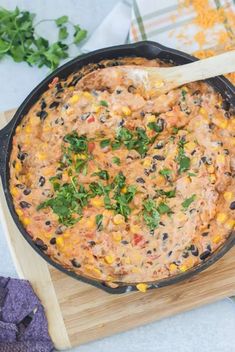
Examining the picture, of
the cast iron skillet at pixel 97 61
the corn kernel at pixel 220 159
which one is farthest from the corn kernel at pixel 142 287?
the corn kernel at pixel 220 159

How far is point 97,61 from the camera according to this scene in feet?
9.64

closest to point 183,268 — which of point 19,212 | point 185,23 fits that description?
point 19,212

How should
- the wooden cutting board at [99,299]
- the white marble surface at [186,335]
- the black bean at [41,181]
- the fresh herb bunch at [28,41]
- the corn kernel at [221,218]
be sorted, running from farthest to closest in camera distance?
the fresh herb bunch at [28,41] → the white marble surface at [186,335] → the wooden cutting board at [99,299] → the black bean at [41,181] → the corn kernel at [221,218]

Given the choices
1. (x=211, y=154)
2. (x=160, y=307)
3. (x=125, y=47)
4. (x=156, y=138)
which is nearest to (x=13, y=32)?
(x=125, y=47)

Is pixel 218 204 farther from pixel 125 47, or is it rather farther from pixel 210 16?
pixel 210 16

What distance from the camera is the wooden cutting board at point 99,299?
3.05m

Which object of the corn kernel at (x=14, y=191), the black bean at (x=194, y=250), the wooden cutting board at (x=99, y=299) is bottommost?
the wooden cutting board at (x=99, y=299)

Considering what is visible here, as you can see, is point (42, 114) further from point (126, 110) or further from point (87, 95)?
point (126, 110)

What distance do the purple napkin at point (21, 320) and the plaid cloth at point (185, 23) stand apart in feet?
4.14

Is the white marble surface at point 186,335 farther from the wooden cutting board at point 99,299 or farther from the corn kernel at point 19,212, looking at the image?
the corn kernel at point 19,212

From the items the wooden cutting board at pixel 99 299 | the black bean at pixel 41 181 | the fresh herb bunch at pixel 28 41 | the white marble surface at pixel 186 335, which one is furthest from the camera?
the fresh herb bunch at pixel 28 41

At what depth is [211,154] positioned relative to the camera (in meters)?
2.80

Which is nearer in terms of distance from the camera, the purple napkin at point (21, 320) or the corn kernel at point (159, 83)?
the corn kernel at point (159, 83)

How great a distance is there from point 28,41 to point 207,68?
3.45 ft
